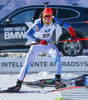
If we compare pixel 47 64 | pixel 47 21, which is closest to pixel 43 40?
pixel 47 21

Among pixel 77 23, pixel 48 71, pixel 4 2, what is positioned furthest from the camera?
pixel 4 2

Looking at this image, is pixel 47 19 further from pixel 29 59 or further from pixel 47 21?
pixel 29 59

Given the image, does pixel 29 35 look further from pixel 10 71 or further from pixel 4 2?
pixel 4 2

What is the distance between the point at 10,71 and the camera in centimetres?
631

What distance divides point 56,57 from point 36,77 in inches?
48.8

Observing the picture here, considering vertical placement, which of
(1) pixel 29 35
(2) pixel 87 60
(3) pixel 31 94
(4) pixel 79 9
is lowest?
(3) pixel 31 94

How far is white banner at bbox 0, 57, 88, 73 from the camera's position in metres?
6.25

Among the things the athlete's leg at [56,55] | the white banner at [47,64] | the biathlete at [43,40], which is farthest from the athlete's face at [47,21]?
the white banner at [47,64]

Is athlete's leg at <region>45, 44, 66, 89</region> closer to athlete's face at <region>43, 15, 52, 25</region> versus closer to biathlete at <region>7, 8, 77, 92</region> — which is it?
biathlete at <region>7, 8, 77, 92</region>

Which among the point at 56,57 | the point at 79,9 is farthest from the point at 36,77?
the point at 79,9

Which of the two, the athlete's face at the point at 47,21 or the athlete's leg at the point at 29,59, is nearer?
the athlete's leg at the point at 29,59

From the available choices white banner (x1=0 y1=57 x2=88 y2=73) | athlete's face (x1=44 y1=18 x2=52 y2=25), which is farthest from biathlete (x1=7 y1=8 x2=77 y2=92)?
white banner (x1=0 y1=57 x2=88 y2=73)

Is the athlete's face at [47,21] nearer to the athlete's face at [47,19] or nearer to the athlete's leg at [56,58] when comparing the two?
the athlete's face at [47,19]

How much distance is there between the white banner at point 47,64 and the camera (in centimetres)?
625
